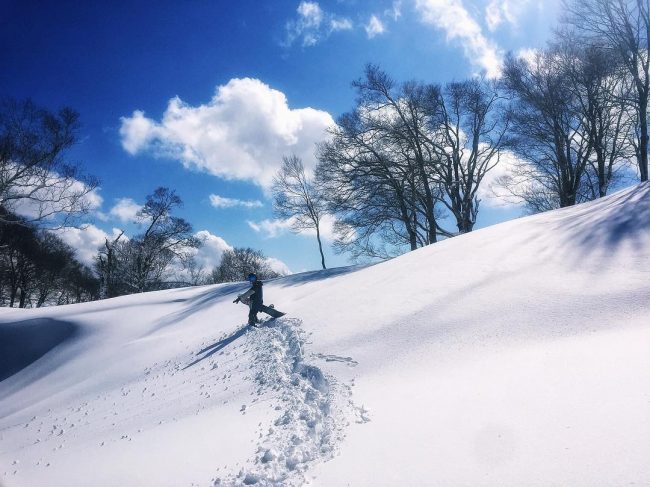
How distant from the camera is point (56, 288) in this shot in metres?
33.7

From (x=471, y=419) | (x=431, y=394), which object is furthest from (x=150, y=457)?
(x=471, y=419)

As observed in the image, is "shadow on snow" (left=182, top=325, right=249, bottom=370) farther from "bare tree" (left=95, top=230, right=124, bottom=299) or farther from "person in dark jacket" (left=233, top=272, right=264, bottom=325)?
"bare tree" (left=95, top=230, right=124, bottom=299)

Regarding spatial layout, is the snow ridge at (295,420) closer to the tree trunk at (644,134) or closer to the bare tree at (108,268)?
the tree trunk at (644,134)

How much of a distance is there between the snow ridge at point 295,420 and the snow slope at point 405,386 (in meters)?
0.02

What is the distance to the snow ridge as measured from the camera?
2.98 metres

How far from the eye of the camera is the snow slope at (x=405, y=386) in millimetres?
2646

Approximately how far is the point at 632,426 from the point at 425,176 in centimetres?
1637

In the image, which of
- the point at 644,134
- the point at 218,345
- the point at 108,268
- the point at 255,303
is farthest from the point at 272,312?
the point at 108,268

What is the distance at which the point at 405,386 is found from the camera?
400 centimetres

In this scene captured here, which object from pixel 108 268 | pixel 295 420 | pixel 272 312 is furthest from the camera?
pixel 108 268

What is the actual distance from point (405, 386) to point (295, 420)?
1292 mm

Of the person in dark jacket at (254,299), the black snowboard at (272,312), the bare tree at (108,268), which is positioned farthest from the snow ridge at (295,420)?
the bare tree at (108,268)

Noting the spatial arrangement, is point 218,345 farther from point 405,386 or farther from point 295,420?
point 405,386

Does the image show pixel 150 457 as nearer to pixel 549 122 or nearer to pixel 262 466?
pixel 262 466
